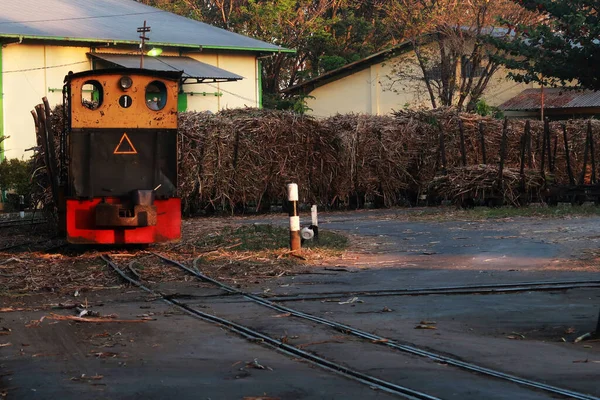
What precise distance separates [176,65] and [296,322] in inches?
1073

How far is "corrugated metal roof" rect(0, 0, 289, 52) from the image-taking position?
33.3m

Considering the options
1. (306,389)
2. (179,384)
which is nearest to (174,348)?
(179,384)

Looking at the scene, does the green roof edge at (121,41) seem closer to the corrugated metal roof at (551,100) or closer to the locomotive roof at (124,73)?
the corrugated metal roof at (551,100)

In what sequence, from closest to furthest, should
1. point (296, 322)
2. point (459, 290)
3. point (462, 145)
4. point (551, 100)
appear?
point (296, 322), point (459, 290), point (462, 145), point (551, 100)

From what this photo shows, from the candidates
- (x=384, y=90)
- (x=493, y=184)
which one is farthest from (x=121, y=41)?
(x=493, y=184)

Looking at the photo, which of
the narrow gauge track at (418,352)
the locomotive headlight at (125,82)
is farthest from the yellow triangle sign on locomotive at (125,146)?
the narrow gauge track at (418,352)

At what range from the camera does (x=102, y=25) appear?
3659 cm

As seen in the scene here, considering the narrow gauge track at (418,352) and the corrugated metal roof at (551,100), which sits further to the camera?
the corrugated metal roof at (551,100)

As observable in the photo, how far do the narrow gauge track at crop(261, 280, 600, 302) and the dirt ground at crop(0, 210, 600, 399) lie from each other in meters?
0.17

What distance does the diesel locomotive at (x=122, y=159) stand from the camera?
14.5 meters

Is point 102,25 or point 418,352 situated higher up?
point 102,25

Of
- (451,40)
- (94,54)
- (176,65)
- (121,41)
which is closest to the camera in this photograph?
(121,41)

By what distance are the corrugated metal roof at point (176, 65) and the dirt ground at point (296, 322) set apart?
18.1m

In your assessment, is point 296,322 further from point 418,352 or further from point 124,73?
point 124,73
